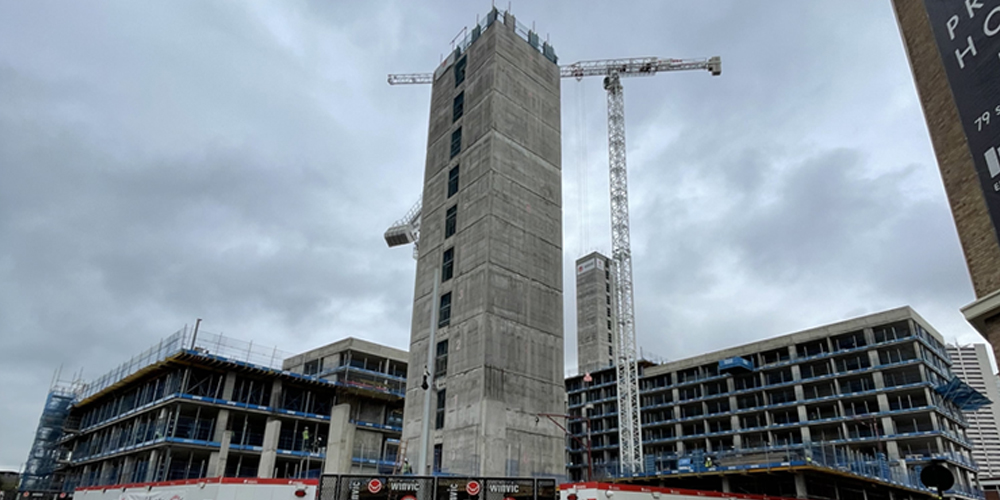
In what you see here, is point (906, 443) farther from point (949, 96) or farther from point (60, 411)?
point (60, 411)

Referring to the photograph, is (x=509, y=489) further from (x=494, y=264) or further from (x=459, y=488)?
(x=494, y=264)

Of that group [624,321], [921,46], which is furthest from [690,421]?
[921,46]

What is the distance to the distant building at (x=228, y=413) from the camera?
5609 centimetres

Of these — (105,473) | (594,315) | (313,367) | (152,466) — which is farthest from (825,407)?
(105,473)

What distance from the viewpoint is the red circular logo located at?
614 inches

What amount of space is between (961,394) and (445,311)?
57.6 meters

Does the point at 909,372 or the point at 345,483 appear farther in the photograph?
the point at 909,372

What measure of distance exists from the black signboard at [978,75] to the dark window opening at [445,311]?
36.1m

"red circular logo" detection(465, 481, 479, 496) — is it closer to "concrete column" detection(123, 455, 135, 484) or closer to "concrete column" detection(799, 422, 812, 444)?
"concrete column" detection(123, 455, 135, 484)

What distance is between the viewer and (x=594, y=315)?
117 meters

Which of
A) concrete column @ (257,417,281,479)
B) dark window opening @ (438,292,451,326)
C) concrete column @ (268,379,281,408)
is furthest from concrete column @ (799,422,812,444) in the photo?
concrete column @ (257,417,281,479)

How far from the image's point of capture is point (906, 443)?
65.9 metres

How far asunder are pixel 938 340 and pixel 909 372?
9902 millimetres

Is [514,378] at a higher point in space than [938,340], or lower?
lower
